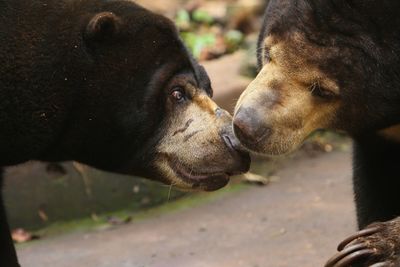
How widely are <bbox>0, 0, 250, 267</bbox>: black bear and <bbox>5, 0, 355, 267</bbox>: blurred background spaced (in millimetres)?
994

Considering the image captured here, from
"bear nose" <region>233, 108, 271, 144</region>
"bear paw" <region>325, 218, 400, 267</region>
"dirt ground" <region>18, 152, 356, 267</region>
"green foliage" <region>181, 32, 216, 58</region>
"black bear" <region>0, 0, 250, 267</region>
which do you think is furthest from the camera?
"green foliage" <region>181, 32, 216, 58</region>

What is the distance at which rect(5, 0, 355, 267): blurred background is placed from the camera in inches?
271

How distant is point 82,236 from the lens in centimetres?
761

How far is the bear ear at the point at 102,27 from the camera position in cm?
547

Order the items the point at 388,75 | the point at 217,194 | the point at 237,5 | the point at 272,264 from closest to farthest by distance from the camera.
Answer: the point at 388,75 < the point at 272,264 < the point at 217,194 < the point at 237,5

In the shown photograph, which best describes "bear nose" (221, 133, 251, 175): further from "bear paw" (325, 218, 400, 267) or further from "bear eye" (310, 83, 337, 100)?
"bear paw" (325, 218, 400, 267)

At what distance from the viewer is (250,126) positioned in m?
4.85

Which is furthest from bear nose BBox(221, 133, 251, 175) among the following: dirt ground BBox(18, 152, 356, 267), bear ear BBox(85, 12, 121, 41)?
dirt ground BBox(18, 152, 356, 267)

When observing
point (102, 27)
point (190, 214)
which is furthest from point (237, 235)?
point (102, 27)

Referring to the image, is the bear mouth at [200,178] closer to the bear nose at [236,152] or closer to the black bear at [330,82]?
the bear nose at [236,152]

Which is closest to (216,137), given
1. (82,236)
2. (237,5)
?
(82,236)

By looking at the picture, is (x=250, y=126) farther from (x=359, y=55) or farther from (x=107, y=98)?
(x=107, y=98)

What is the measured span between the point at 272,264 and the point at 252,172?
7.71ft

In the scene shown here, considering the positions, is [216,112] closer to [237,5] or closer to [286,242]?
[286,242]
